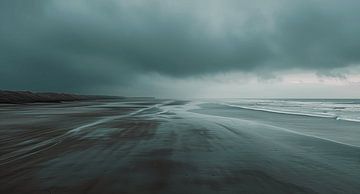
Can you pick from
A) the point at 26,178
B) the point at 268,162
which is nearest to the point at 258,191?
the point at 268,162

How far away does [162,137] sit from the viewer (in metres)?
13.8

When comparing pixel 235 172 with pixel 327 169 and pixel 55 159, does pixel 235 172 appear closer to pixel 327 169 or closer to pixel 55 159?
pixel 327 169

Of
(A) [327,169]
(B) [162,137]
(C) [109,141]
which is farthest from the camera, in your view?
(B) [162,137]

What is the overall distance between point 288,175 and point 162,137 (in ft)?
24.2

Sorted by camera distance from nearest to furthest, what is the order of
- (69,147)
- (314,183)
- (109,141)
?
(314,183) < (69,147) < (109,141)

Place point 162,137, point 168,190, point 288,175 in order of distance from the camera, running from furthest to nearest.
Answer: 1. point 162,137
2. point 288,175
3. point 168,190

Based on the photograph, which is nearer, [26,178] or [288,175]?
[26,178]

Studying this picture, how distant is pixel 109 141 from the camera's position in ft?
40.4

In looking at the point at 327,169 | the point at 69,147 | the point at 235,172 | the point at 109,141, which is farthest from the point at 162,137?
the point at 327,169

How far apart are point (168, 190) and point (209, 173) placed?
1.74 m

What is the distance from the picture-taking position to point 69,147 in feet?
35.8

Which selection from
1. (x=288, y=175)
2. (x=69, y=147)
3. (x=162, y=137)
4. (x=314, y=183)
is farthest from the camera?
(x=162, y=137)

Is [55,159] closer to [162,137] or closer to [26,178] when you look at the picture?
[26,178]

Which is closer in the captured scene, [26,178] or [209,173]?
[26,178]
